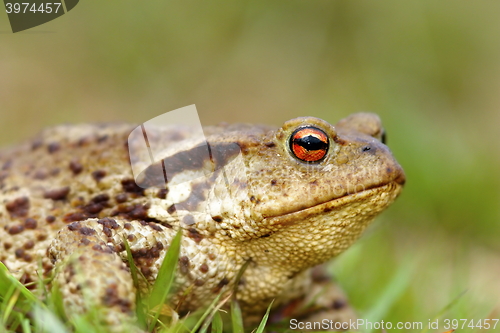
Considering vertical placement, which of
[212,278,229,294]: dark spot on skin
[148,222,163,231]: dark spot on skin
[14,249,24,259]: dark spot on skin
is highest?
[14,249,24,259]: dark spot on skin

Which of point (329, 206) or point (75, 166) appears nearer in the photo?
point (329, 206)

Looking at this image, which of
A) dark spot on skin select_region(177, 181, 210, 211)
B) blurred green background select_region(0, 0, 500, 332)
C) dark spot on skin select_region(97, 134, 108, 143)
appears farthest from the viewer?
blurred green background select_region(0, 0, 500, 332)

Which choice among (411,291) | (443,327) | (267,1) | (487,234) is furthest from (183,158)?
(267,1)

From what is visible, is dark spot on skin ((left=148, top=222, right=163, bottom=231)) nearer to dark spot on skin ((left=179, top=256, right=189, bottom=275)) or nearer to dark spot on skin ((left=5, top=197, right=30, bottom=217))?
dark spot on skin ((left=179, top=256, right=189, bottom=275))

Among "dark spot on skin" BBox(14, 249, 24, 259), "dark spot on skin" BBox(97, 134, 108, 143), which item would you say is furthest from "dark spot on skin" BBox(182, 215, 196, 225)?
"dark spot on skin" BBox(14, 249, 24, 259)

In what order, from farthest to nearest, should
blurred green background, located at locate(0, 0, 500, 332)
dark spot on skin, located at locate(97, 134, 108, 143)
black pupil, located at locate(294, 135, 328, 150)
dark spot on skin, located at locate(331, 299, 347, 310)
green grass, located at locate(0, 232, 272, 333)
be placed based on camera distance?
blurred green background, located at locate(0, 0, 500, 332), dark spot on skin, located at locate(331, 299, 347, 310), dark spot on skin, located at locate(97, 134, 108, 143), black pupil, located at locate(294, 135, 328, 150), green grass, located at locate(0, 232, 272, 333)

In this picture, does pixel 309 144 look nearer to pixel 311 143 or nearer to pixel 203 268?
pixel 311 143

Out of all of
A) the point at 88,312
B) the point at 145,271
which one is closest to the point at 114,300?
the point at 88,312
